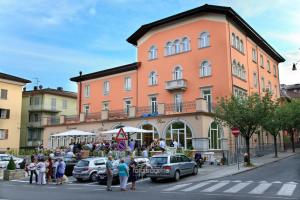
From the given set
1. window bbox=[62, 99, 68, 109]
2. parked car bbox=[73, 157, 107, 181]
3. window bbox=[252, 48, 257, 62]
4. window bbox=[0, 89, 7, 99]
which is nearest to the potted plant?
parked car bbox=[73, 157, 107, 181]

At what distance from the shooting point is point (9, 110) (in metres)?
52.2

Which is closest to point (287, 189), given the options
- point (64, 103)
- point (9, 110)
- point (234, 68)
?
point (234, 68)

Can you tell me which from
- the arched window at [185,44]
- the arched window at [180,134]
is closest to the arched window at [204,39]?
the arched window at [185,44]

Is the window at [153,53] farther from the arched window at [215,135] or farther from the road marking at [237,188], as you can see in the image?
the road marking at [237,188]

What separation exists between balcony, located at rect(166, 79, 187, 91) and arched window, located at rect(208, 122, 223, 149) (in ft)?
22.4

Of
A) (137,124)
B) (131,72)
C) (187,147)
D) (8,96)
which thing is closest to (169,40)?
(131,72)

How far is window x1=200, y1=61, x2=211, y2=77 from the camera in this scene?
3659cm

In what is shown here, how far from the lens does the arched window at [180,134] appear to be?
103 feet

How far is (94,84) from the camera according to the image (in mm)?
47469

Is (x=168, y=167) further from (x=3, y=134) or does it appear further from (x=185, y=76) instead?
(x=3, y=134)

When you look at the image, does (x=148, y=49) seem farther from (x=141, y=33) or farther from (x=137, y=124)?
(x=137, y=124)

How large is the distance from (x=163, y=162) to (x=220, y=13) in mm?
21693

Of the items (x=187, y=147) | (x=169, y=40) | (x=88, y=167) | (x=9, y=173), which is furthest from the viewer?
(x=169, y=40)

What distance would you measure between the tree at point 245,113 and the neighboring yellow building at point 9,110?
1406 inches
